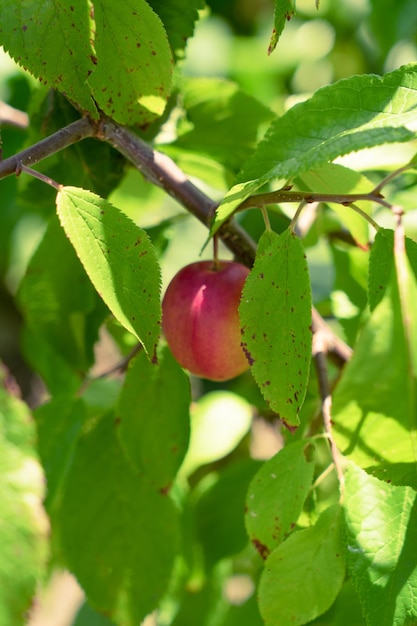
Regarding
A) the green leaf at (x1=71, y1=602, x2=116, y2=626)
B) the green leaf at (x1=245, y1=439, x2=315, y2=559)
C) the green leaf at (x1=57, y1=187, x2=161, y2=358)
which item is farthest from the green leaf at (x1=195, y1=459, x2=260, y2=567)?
the green leaf at (x1=57, y1=187, x2=161, y2=358)

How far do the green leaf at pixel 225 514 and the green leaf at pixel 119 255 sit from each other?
457mm

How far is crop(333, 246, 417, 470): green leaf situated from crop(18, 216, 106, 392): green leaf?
0.36 m

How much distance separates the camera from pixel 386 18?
1.08m

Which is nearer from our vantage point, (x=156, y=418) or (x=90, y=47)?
(x=90, y=47)

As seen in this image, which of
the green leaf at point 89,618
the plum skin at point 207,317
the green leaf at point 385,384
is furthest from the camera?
the green leaf at point 89,618

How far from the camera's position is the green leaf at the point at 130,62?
20.1 inches

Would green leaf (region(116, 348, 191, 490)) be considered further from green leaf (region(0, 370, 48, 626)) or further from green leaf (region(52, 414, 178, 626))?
green leaf (region(0, 370, 48, 626))

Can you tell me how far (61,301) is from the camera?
75 cm

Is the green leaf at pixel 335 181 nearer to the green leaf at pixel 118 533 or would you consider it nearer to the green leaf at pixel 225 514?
the green leaf at pixel 118 533

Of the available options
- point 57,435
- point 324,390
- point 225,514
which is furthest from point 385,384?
point 225,514

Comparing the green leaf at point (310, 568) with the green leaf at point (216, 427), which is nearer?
the green leaf at point (310, 568)

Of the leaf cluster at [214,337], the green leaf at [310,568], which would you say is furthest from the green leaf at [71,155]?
the green leaf at [310,568]

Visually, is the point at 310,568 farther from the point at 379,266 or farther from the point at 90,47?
the point at 90,47

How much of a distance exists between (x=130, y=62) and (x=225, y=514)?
0.54 metres
